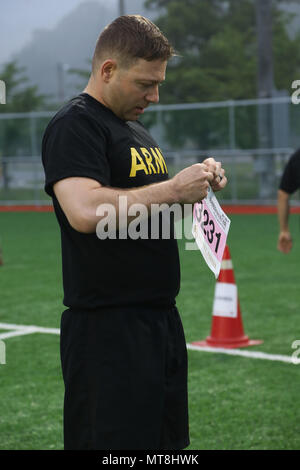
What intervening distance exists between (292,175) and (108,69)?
A: 3268 millimetres

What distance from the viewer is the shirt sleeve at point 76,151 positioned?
9.57 feet

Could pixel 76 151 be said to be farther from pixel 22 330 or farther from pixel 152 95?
pixel 22 330

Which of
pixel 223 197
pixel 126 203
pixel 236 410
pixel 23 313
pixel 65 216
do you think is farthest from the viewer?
pixel 223 197

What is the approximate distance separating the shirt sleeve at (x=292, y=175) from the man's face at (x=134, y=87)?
304cm

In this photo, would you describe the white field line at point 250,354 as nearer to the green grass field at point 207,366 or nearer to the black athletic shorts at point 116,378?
the green grass field at point 207,366

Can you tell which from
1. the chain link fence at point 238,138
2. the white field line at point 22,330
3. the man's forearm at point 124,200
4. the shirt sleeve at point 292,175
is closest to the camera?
the man's forearm at point 124,200

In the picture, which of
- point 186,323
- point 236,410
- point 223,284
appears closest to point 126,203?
point 236,410

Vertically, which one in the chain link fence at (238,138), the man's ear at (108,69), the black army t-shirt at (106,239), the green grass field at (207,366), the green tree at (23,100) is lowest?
the green grass field at (207,366)

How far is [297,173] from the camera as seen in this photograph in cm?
608

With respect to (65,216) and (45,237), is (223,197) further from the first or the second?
(65,216)

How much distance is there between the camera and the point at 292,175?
612 cm

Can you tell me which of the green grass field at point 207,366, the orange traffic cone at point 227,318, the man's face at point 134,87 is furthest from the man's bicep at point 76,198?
the orange traffic cone at point 227,318

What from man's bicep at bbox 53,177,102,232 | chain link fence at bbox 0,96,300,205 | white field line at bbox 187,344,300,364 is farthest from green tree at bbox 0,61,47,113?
man's bicep at bbox 53,177,102,232
